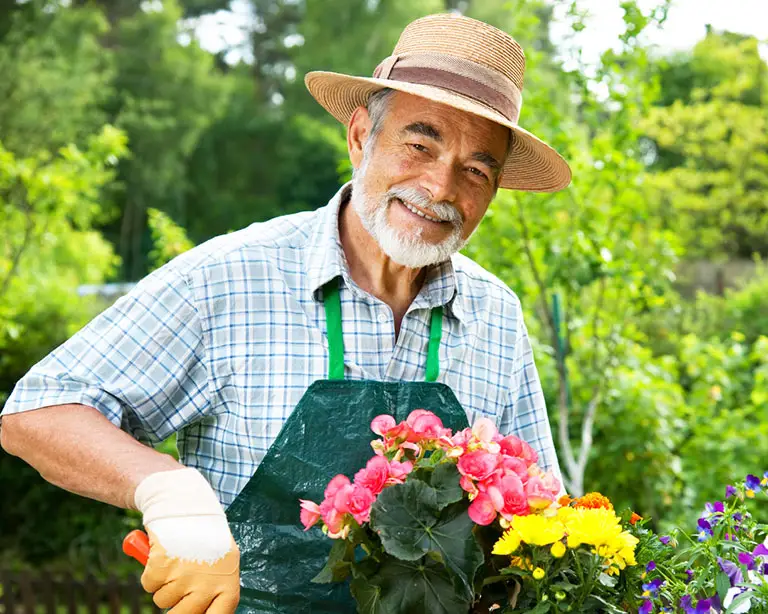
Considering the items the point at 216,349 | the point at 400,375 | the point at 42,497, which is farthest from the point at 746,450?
the point at 42,497

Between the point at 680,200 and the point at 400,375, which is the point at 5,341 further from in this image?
the point at 680,200

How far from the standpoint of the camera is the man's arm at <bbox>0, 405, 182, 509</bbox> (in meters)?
1.52

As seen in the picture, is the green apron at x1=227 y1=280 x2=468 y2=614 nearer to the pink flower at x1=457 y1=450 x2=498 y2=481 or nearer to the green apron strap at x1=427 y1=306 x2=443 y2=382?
the green apron strap at x1=427 y1=306 x2=443 y2=382

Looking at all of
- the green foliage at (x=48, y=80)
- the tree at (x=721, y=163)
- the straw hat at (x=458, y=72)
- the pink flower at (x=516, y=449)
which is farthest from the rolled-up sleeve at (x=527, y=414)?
the green foliage at (x=48, y=80)

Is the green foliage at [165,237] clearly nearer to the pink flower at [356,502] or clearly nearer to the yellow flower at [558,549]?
the pink flower at [356,502]

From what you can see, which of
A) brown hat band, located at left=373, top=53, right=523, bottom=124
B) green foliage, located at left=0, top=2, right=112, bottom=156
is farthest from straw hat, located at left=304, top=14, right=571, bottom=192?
green foliage, located at left=0, top=2, right=112, bottom=156

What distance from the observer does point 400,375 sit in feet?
6.39

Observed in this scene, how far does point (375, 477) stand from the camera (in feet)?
4.41

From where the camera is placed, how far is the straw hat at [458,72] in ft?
6.09

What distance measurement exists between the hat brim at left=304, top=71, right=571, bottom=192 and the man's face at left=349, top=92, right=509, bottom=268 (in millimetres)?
55

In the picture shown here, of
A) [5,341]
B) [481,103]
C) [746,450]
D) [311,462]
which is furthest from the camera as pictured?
[5,341]

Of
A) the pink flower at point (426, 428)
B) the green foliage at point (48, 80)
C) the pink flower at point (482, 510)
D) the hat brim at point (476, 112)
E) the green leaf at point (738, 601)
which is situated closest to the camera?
the green leaf at point (738, 601)

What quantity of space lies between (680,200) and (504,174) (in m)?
9.88

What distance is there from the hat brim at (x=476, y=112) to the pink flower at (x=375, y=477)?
0.76 meters
